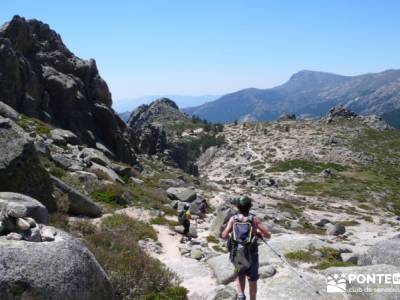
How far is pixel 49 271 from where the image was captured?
337 inches

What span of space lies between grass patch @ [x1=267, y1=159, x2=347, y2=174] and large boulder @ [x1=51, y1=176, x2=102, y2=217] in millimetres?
86932

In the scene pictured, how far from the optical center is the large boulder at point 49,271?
320 inches

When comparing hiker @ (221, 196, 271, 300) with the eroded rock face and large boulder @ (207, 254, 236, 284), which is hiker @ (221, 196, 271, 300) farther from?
the eroded rock face

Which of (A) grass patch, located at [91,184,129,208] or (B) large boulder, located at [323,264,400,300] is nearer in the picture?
(B) large boulder, located at [323,264,400,300]

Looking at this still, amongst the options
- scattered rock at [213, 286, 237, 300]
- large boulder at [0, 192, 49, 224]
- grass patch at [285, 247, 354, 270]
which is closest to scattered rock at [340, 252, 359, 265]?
grass patch at [285, 247, 354, 270]

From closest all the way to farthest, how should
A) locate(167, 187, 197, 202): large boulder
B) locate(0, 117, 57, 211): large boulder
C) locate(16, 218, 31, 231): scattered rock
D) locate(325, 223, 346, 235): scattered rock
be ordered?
1. locate(16, 218, 31, 231): scattered rock
2. locate(0, 117, 57, 211): large boulder
3. locate(167, 187, 197, 202): large boulder
4. locate(325, 223, 346, 235): scattered rock

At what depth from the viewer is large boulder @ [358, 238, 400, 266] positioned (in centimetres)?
1521

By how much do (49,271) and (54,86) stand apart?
47704 mm

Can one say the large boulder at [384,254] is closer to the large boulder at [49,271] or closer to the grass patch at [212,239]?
the grass patch at [212,239]

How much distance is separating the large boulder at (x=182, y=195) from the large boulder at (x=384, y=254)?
18.7m

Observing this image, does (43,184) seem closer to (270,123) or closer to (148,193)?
(148,193)

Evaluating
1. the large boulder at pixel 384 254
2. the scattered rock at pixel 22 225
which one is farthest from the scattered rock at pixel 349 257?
the scattered rock at pixel 22 225

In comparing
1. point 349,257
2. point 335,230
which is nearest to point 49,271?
point 349,257

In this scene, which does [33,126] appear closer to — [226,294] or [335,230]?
[335,230]
